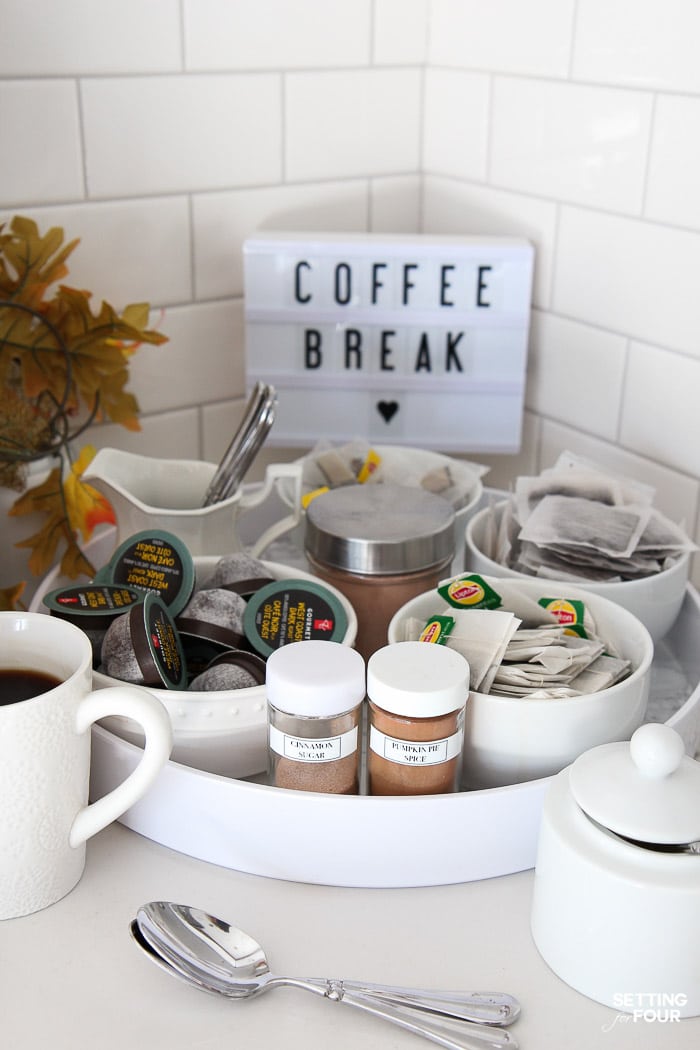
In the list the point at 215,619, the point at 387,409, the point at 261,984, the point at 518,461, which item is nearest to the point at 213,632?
the point at 215,619

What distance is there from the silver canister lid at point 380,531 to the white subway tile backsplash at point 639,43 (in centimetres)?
42

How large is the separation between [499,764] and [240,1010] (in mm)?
209

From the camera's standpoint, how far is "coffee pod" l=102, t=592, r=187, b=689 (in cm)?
67

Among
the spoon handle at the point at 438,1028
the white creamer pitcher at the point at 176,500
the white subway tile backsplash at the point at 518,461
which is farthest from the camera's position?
the white subway tile backsplash at the point at 518,461

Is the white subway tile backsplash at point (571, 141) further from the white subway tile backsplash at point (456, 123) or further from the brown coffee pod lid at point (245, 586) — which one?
the brown coffee pod lid at point (245, 586)

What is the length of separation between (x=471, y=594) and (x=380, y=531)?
0.10 m

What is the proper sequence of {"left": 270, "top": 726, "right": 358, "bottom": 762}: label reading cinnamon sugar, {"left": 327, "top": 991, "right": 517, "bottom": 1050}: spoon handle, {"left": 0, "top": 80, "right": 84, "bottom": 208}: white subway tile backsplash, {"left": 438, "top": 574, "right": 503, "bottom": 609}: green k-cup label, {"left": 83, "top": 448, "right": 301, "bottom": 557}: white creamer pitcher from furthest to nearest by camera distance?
{"left": 0, "top": 80, "right": 84, "bottom": 208}: white subway tile backsplash
{"left": 83, "top": 448, "right": 301, "bottom": 557}: white creamer pitcher
{"left": 438, "top": 574, "right": 503, "bottom": 609}: green k-cup label
{"left": 270, "top": 726, "right": 358, "bottom": 762}: label reading cinnamon sugar
{"left": 327, "top": 991, "right": 517, "bottom": 1050}: spoon handle

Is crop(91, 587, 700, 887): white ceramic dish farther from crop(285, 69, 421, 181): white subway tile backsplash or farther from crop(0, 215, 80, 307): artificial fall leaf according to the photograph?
crop(285, 69, 421, 181): white subway tile backsplash

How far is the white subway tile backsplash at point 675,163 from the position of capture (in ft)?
3.04

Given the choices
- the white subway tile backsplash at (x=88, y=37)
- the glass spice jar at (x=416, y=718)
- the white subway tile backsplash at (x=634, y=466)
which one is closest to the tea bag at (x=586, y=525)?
the white subway tile backsplash at (x=634, y=466)

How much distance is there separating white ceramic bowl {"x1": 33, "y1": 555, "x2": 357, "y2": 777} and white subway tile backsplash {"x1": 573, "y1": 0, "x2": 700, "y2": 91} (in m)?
0.64

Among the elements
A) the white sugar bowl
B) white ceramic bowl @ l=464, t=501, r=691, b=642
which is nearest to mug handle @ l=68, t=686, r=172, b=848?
the white sugar bowl

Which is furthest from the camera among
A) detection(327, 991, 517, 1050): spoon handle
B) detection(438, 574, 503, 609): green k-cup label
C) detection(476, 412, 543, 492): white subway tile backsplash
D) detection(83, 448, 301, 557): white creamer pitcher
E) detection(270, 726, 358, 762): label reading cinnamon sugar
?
detection(476, 412, 543, 492): white subway tile backsplash

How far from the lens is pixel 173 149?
106 cm
